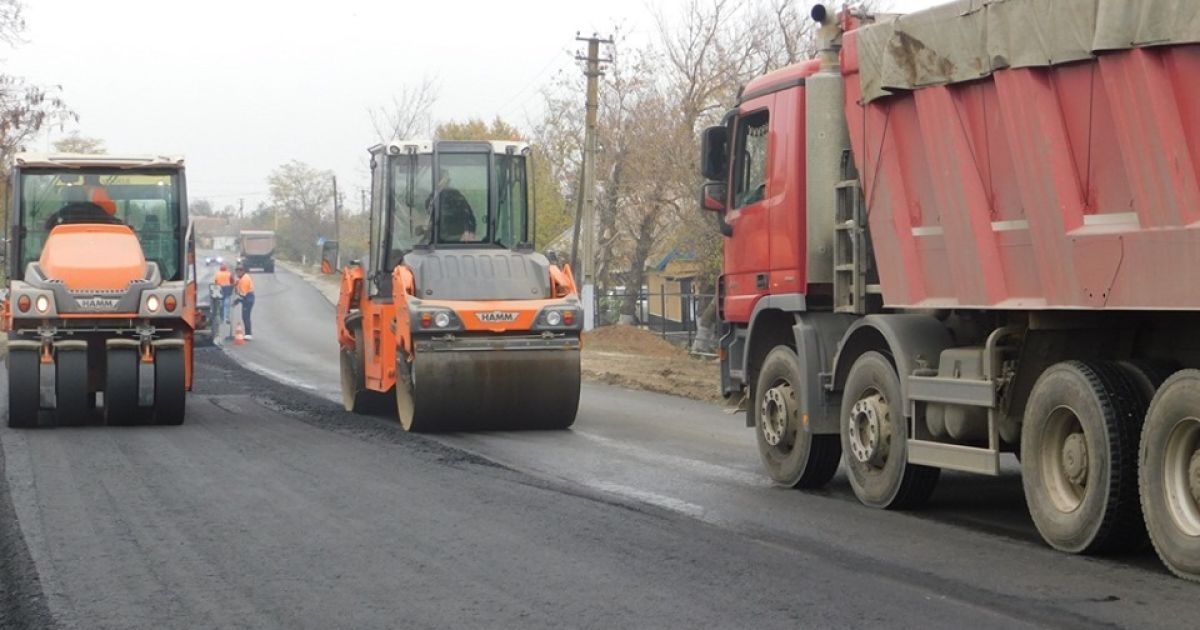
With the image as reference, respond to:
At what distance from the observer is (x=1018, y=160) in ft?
28.3

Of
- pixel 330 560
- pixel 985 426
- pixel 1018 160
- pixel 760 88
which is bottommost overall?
pixel 330 560

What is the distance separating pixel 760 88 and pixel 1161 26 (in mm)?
4684

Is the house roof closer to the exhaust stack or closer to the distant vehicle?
the exhaust stack

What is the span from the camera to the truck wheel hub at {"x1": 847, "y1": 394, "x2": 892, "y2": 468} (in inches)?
402

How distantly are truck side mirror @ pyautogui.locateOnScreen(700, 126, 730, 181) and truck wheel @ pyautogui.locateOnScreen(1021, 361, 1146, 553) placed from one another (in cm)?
405

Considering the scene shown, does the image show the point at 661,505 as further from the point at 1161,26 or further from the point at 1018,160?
the point at 1161,26

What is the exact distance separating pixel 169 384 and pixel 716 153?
6.96 m

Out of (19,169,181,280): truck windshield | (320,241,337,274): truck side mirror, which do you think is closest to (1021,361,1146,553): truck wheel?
(19,169,181,280): truck windshield

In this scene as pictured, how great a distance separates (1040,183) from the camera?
8.43m

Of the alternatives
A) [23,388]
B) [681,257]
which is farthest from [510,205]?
[681,257]

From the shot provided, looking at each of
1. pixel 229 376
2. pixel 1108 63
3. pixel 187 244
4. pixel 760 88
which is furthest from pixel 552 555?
pixel 229 376

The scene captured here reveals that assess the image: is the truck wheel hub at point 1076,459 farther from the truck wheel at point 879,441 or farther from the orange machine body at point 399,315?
the orange machine body at point 399,315

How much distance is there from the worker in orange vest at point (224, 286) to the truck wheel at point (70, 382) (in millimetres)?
19765

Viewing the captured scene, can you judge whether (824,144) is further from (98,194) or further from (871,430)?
(98,194)
